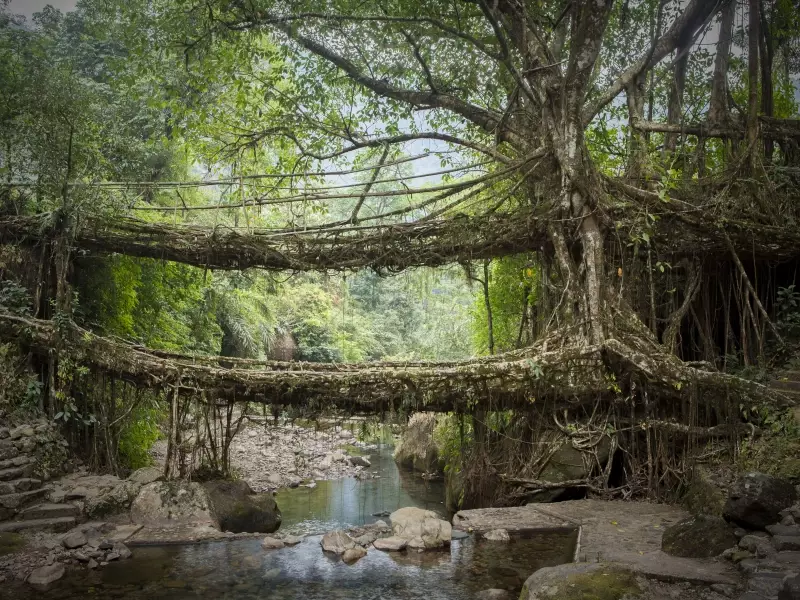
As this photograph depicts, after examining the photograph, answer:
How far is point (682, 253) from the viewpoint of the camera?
795cm

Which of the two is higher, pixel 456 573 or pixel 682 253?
pixel 682 253

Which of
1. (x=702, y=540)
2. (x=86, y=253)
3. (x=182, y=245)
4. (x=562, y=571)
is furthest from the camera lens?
(x=86, y=253)

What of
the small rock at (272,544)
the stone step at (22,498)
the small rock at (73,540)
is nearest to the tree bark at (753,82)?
the small rock at (272,544)

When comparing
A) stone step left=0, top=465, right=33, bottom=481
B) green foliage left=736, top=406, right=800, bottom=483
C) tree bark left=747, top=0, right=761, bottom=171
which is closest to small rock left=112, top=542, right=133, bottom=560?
stone step left=0, top=465, right=33, bottom=481

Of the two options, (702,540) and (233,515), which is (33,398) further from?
(702,540)

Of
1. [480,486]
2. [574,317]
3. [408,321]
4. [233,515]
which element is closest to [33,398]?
[233,515]

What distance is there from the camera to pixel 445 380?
7023 millimetres

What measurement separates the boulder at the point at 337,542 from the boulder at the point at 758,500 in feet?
10.9

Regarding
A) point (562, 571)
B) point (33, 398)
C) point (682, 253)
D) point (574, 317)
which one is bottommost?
point (562, 571)

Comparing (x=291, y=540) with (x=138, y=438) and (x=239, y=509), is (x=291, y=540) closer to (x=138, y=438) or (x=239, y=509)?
(x=239, y=509)

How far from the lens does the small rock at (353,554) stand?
596 centimetres

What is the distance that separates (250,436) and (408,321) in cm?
1066

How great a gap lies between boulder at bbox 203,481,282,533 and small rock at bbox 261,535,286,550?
3.14 ft

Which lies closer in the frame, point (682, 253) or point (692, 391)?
point (692, 391)
